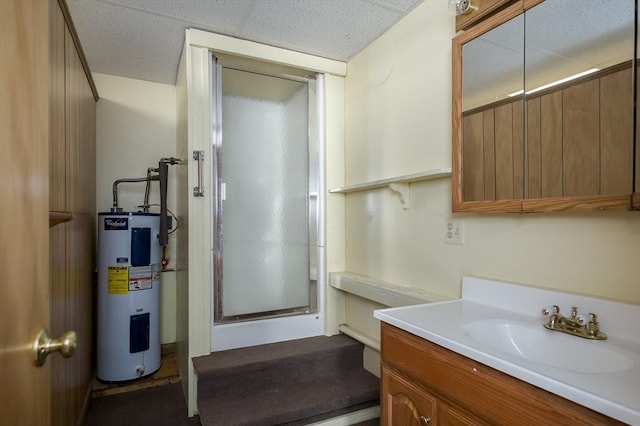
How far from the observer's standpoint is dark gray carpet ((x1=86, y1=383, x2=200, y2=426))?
2018 mm

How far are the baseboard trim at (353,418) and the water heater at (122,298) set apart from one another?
137 centimetres

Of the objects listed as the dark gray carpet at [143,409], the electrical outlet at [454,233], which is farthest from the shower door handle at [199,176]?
→ the electrical outlet at [454,233]

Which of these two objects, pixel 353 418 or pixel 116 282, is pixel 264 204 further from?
pixel 353 418

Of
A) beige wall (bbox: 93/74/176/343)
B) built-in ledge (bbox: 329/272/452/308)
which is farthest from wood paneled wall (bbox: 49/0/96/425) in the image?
built-in ledge (bbox: 329/272/452/308)

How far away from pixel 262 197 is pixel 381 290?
104 centimetres

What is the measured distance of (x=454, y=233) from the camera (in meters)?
1.66

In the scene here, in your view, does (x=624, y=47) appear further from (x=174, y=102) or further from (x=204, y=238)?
(x=174, y=102)

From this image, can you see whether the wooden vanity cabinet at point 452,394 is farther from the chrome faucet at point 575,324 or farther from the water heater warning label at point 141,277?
the water heater warning label at point 141,277

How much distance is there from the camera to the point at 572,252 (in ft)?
3.94

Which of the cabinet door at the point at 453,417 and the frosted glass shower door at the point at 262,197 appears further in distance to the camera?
the frosted glass shower door at the point at 262,197

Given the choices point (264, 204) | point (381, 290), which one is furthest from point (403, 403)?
point (264, 204)

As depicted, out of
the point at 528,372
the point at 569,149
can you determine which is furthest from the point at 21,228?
the point at 569,149

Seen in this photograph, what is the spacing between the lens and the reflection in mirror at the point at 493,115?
54.0 inches

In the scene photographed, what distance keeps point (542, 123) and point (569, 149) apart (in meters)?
0.14
